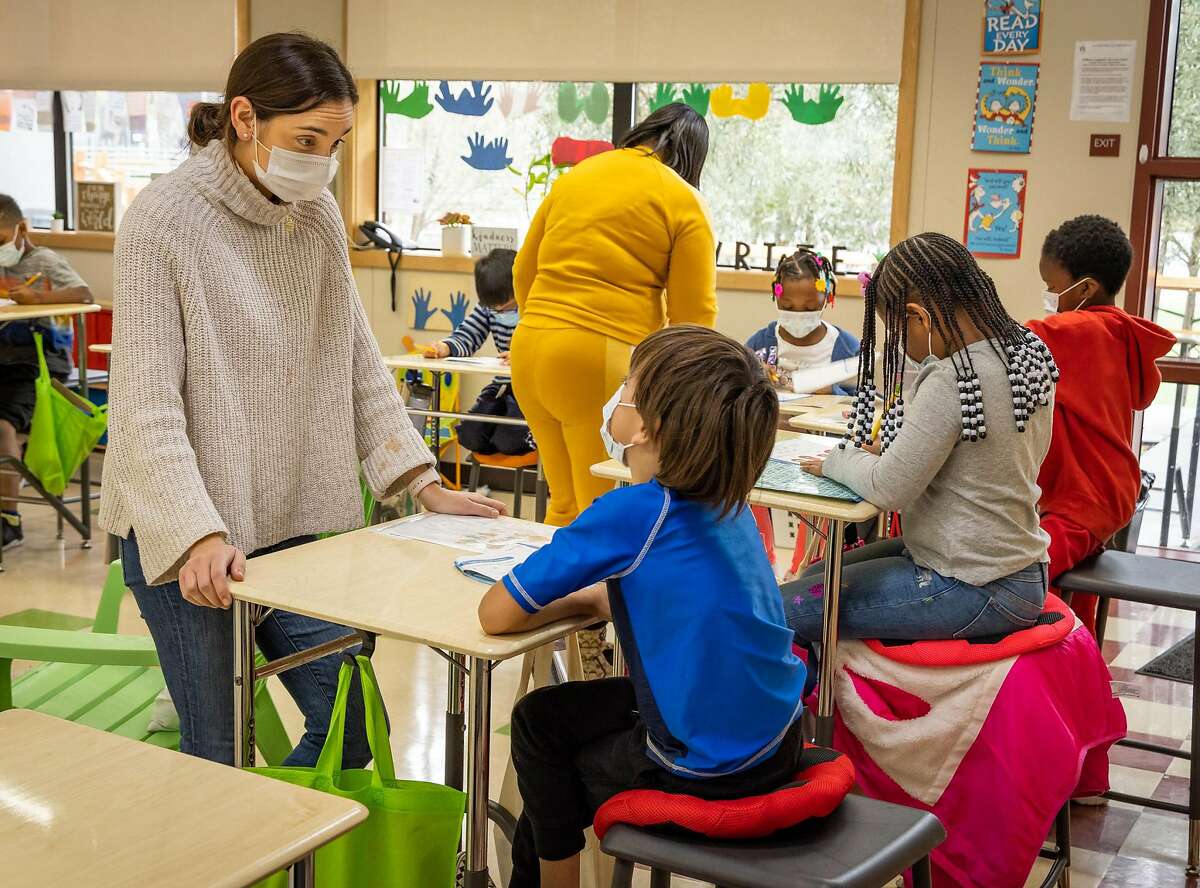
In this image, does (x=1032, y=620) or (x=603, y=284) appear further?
(x=603, y=284)

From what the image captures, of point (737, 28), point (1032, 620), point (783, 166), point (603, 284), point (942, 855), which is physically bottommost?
point (942, 855)

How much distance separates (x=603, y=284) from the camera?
299 cm

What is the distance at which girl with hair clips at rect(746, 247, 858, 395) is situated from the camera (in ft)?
13.5

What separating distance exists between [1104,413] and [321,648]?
1.84 m

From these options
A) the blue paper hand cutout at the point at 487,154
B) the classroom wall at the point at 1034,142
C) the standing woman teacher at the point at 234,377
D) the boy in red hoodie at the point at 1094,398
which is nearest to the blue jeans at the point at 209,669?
the standing woman teacher at the point at 234,377

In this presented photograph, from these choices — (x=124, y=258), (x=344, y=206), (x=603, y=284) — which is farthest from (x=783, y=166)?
(x=124, y=258)

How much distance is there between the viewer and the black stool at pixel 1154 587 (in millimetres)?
2475

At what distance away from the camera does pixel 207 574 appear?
65.4 inches

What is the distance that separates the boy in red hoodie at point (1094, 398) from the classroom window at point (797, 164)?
7.58ft

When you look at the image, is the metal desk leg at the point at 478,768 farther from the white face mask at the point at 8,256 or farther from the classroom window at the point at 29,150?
the classroom window at the point at 29,150

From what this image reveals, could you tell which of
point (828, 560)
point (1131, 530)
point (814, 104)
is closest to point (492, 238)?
point (814, 104)

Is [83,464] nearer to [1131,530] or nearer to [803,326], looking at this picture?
[803,326]

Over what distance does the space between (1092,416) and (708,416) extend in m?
1.59

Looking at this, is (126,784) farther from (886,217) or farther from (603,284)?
(886,217)
